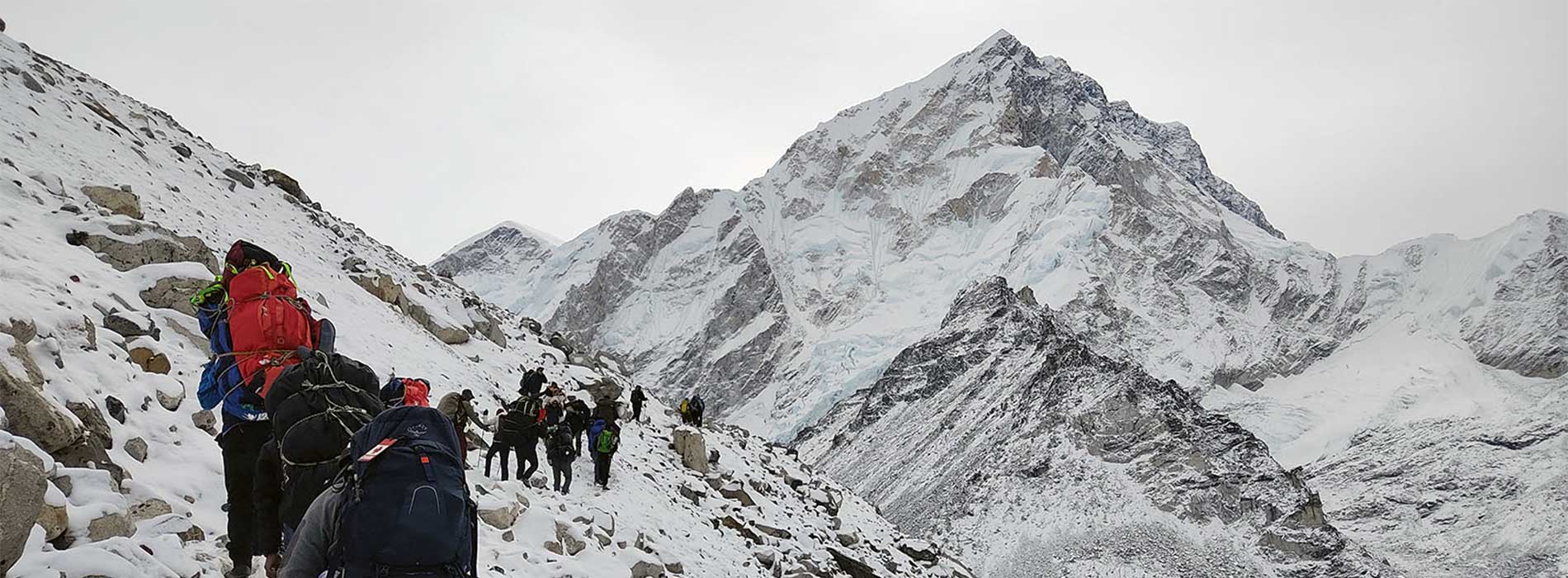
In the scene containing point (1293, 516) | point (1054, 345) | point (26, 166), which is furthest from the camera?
point (1054, 345)

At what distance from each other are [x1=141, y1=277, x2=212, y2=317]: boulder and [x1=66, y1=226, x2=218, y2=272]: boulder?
69 cm

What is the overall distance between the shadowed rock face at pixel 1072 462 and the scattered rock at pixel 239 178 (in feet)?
189

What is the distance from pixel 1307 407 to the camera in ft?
584

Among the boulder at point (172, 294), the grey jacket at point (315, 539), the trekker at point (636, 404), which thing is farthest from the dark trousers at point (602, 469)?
the grey jacket at point (315, 539)

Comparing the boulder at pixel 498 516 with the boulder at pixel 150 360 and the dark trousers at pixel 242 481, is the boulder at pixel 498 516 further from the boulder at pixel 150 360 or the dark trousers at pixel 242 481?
the dark trousers at pixel 242 481

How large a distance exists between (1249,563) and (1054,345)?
3400 centimetres

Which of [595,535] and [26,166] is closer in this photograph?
[595,535]

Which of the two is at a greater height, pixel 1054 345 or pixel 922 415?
pixel 1054 345

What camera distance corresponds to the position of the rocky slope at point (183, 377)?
6.46m

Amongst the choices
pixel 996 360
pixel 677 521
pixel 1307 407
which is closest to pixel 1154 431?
pixel 996 360

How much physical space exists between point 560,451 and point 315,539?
38.6 ft

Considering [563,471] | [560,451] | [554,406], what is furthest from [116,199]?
[563,471]

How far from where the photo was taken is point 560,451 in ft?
53.1

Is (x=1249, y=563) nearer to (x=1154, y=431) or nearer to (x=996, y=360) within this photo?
(x=1154, y=431)
